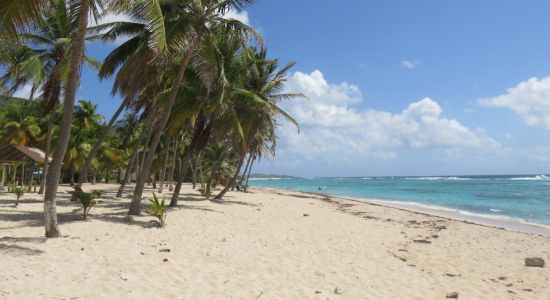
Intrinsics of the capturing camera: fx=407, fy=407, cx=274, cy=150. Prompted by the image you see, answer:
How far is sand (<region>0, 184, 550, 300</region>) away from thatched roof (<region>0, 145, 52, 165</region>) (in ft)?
26.7

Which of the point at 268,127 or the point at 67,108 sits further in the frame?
the point at 268,127

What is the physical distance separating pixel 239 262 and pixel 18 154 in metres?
17.5

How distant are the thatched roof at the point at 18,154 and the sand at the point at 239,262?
8.15m

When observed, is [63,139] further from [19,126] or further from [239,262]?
[19,126]

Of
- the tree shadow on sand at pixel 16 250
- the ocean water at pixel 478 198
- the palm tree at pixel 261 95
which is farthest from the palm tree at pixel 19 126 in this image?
the ocean water at pixel 478 198

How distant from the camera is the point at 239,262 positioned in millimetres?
7430

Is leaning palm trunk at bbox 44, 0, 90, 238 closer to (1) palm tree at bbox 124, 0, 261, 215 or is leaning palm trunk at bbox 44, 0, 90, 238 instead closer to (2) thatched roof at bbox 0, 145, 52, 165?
(1) palm tree at bbox 124, 0, 261, 215

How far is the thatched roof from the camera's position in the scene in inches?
772

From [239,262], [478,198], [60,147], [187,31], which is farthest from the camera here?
[478,198]

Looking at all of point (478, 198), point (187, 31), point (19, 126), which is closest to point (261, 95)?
point (187, 31)

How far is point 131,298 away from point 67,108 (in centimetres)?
473

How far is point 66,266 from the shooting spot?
6109 mm

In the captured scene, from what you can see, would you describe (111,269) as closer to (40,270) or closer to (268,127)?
(40,270)

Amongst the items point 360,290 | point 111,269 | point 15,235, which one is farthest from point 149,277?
point 15,235
